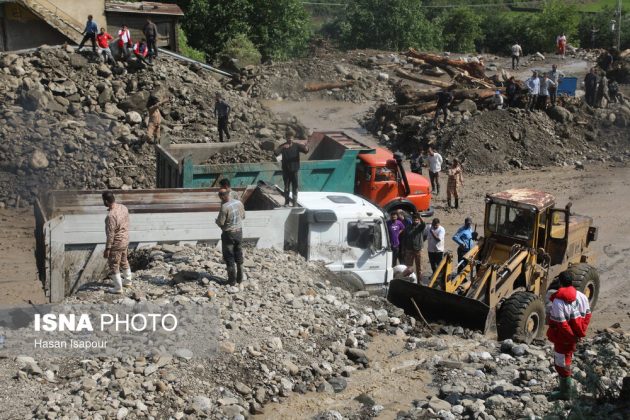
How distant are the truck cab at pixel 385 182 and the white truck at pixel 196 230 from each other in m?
3.54

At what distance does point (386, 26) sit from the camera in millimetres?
46062

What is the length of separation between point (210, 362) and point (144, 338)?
91 centimetres

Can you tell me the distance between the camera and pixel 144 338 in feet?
37.3

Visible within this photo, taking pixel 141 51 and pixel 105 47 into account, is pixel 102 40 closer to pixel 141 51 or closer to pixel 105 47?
pixel 105 47

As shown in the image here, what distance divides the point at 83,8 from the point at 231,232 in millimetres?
19443

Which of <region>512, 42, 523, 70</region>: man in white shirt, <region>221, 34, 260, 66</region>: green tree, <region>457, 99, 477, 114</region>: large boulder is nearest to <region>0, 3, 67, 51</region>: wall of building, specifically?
<region>221, 34, 260, 66</region>: green tree

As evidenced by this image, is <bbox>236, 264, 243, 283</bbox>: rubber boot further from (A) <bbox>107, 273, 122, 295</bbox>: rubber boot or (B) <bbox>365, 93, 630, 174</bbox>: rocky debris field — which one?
(B) <bbox>365, 93, 630, 174</bbox>: rocky debris field

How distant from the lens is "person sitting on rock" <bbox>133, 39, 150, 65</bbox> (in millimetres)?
26125

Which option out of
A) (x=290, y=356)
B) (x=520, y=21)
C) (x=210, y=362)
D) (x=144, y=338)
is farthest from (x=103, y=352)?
(x=520, y=21)

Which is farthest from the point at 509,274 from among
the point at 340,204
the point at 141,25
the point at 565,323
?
the point at 141,25

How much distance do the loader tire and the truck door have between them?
6.95 feet

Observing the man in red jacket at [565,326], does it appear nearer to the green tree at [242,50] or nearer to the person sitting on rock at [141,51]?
the person sitting on rock at [141,51]

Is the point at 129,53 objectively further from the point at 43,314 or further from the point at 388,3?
the point at 388,3

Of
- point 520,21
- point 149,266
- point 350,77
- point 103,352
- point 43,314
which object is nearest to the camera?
point 103,352
